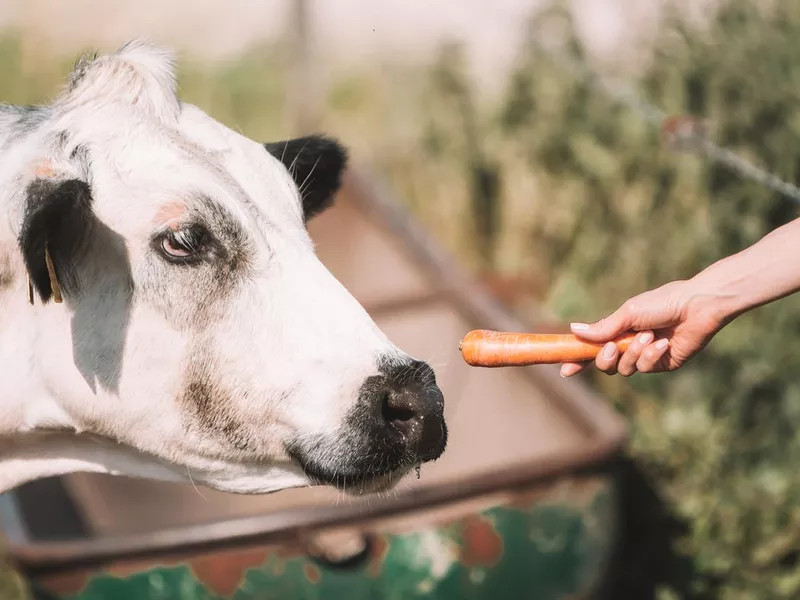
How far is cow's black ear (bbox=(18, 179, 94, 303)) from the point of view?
5.82 feet

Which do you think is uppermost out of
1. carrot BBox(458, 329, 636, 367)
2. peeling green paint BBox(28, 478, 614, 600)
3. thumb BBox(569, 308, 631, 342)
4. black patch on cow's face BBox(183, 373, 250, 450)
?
thumb BBox(569, 308, 631, 342)

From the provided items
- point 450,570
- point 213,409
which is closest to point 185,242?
point 213,409

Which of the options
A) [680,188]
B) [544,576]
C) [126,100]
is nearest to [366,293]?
[680,188]

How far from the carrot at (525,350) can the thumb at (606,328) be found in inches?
1.2

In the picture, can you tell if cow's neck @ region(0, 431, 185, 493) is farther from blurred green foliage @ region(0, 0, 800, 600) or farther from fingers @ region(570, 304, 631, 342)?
blurred green foliage @ region(0, 0, 800, 600)

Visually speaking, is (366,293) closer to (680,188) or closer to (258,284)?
(680,188)

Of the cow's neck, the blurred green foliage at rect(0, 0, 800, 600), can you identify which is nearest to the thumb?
the cow's neck

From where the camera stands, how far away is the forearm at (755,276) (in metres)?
1.86

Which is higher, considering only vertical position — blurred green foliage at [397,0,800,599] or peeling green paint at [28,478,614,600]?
blurred green foliage at [397,0,800,599]

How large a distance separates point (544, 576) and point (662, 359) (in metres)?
1.79

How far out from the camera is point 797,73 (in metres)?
4.68

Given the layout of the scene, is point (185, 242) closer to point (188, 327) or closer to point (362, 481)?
point (188, 327)

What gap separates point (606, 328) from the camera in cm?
195

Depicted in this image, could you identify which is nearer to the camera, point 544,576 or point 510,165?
point 544,576
